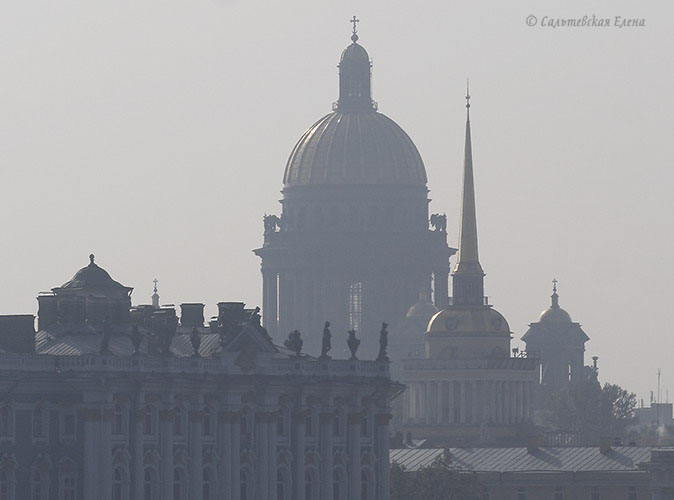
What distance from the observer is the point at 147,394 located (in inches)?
7023

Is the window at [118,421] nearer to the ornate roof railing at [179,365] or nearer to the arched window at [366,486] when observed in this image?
the ornate roof railing at [179,365]

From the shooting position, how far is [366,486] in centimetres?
19312

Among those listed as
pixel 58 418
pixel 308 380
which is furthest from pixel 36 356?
pixel 308 380

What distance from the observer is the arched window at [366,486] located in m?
193

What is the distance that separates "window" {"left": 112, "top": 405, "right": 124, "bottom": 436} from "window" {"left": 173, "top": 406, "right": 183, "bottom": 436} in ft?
12.4

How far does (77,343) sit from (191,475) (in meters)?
8.14

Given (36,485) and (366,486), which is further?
(366,486)

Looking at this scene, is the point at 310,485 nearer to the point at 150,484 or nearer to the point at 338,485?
the point at 338,485

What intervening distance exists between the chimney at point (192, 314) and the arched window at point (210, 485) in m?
15.7

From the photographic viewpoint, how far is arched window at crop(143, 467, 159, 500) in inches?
6969

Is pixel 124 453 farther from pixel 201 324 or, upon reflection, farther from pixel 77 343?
pixel 201 324

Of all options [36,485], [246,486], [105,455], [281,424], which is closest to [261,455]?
[246,486]

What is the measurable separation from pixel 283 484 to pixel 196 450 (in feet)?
24.4

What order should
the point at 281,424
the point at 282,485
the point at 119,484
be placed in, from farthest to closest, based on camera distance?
the point at 281,424, the point at 282,485, the point at 119,484
